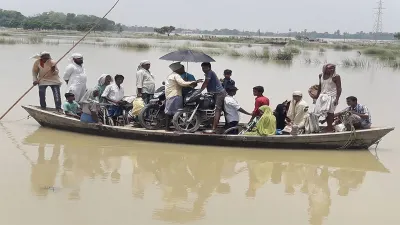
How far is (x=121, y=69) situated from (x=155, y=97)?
10615 millimetres

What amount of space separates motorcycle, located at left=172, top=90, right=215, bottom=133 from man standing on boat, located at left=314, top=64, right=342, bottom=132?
5.25 ft

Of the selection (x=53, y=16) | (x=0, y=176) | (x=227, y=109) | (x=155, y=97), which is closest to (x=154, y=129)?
(x=155, y=97)

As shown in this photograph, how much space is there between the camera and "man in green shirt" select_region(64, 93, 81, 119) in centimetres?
783

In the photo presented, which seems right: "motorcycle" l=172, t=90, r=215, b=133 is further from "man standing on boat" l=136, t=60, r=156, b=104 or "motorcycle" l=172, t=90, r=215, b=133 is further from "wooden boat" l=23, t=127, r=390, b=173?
"man standing on boat" l=136, t=60, r=156, b=104

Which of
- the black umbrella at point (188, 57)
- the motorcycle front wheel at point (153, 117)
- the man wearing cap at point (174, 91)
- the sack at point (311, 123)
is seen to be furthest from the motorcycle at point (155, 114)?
the sack at point (311, 123)

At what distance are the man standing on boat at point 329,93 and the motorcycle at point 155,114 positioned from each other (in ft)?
7.68

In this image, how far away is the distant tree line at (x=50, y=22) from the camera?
67.4m

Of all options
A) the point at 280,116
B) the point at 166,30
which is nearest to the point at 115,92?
the point at 280,116

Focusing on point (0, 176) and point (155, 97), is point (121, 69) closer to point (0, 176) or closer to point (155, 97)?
point (155, 97)

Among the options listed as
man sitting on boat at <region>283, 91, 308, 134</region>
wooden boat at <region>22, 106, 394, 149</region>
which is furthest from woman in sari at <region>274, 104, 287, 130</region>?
wooden boat at <region>22, 106, 394, 149</region>

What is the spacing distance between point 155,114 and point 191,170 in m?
1.49

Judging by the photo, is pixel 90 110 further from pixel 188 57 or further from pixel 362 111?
pixel 362 111

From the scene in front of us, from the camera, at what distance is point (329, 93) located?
7.05 m

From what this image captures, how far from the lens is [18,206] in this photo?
470 cm
